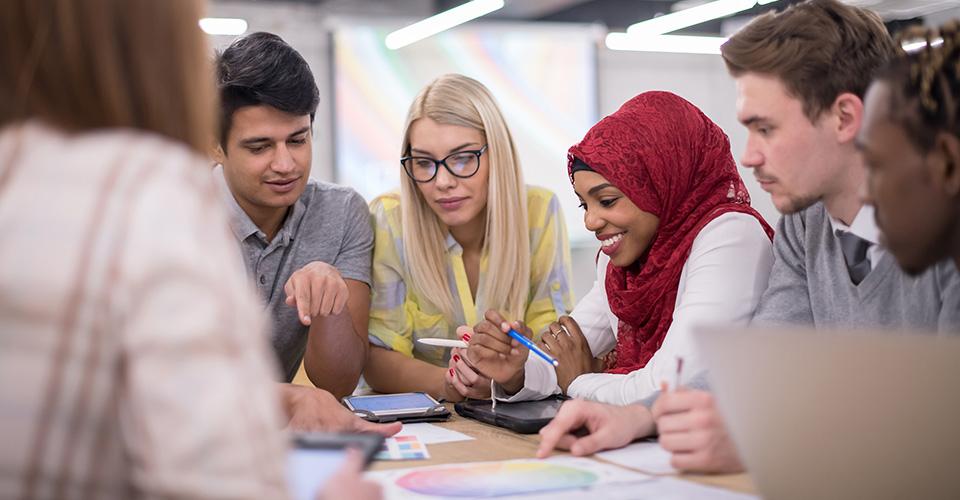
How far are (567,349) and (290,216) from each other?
892 mm

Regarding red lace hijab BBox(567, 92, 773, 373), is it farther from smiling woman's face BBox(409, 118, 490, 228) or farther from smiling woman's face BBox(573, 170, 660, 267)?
smiling woman's face BBox(409, 118, 490, 228)

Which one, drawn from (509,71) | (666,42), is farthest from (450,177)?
(509,71)

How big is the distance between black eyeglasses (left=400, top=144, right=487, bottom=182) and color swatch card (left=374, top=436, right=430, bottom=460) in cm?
108

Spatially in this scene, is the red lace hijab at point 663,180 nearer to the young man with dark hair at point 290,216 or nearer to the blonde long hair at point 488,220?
the blonde long hair at point 488,220

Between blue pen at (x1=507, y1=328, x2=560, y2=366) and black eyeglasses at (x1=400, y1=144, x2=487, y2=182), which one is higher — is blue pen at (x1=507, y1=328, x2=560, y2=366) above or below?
below

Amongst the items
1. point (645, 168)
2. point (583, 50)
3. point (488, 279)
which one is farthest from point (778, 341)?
point (583, 50)

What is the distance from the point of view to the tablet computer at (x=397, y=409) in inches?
73.5

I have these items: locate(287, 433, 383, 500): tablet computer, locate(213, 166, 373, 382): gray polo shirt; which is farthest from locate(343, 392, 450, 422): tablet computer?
locate(287, 433, 383, 500): tablet computer

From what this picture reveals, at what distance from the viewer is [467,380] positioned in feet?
6.82

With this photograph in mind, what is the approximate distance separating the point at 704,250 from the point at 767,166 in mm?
291

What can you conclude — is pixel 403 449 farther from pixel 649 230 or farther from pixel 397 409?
pixel 649 230

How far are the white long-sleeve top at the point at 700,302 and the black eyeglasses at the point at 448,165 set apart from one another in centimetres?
72

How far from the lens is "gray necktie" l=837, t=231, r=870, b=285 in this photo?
1620mm

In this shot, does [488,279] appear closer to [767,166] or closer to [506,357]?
[506,357]
